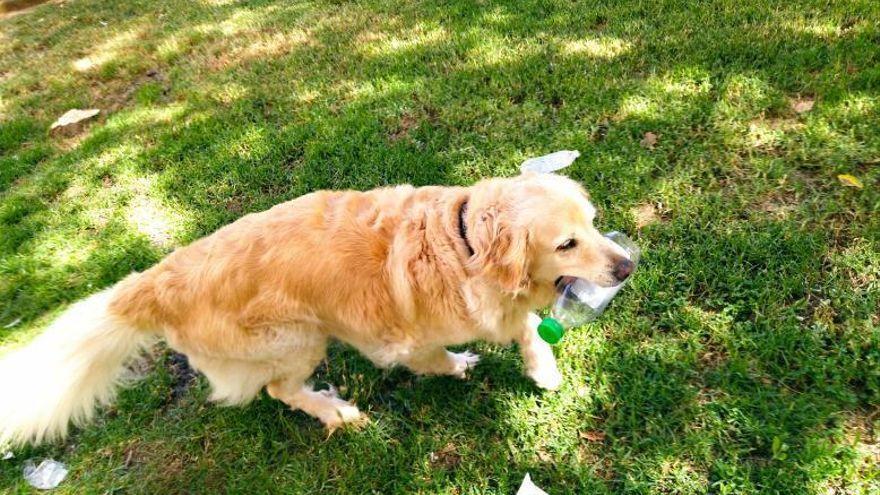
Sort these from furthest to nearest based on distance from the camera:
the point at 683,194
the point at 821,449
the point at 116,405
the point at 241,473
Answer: the point at 683,194 → the point at 116,405 → the point at 241,473 → the point at 821,449

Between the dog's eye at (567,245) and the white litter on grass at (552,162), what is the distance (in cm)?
176

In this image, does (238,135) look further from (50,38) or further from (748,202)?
(50,38)

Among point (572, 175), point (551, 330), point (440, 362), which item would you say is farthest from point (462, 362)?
point (572, 175)

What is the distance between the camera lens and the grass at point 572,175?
2.84 meters

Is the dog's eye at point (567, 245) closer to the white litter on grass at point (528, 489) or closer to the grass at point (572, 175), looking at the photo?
the grass at point (572, 175)

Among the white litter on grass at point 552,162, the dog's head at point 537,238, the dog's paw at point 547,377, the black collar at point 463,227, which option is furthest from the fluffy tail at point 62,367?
the white litter on grass at point 552,162

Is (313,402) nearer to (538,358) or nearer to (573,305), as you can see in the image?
(538,358)

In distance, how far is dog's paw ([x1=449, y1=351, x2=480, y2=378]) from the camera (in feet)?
10.7

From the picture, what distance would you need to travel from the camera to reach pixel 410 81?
17.8 feet

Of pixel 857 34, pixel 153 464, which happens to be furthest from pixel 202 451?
pixel 857 34

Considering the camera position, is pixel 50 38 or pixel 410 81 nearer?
pixel 410 81

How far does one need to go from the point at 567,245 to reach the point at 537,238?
0.17 m

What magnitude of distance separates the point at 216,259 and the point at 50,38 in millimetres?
9255

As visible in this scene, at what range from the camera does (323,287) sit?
8.46 feet
